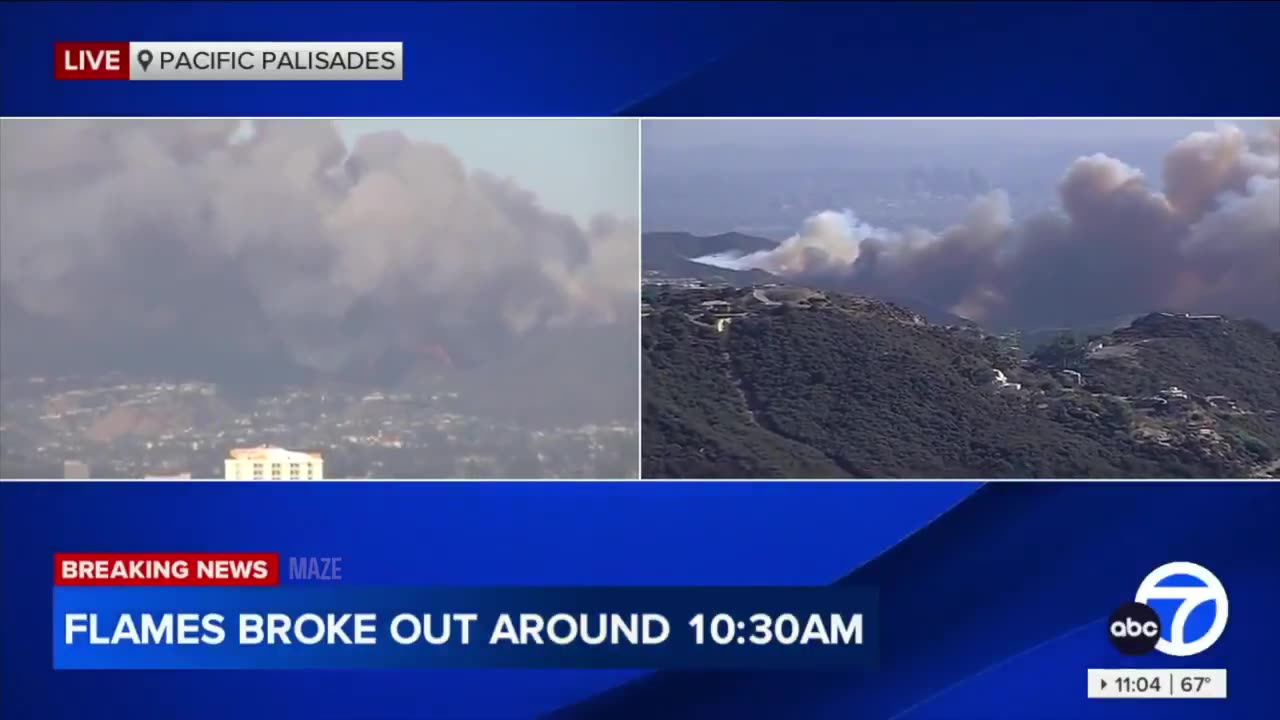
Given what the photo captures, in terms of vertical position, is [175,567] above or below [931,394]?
below

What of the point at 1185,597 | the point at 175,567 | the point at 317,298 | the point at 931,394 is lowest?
the point at 1185,597

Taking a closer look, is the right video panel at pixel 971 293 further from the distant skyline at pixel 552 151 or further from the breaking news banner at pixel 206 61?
the breaking news banner at pixel 206 61

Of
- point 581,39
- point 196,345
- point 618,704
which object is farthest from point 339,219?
point 618,704

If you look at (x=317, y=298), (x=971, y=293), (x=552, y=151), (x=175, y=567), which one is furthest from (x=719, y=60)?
(x=175, y=567)

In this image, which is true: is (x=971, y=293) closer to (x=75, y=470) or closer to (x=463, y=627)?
(x=463, y=627)

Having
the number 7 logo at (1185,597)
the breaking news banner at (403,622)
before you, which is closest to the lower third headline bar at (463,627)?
the breaking news banner at (403,622)
